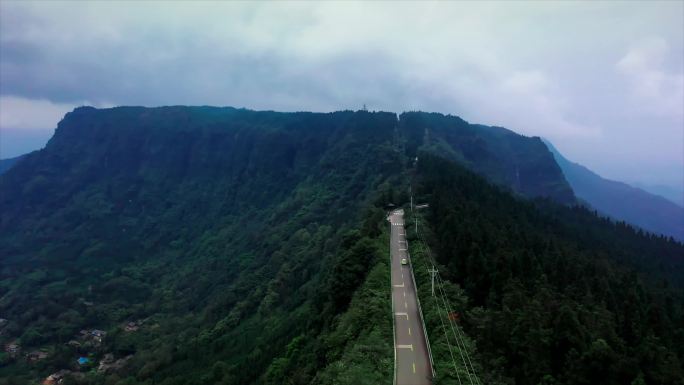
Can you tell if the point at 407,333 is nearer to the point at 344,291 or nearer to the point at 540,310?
the point at 540,310

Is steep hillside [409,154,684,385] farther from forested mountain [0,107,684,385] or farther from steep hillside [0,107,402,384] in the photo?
steep hillside [0,107,402,384]

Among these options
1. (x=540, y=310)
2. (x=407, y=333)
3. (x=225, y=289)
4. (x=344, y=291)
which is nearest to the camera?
(x=540, y=310)

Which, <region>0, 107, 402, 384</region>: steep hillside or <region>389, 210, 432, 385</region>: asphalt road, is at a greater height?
<region>389, 210, 432, 385</region>: asphalt road

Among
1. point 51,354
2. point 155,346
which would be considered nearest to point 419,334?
point 155,346

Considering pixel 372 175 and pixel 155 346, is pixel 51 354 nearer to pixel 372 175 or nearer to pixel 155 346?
pixel 155 346

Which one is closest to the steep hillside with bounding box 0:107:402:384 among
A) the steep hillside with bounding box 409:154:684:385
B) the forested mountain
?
the forested mountain

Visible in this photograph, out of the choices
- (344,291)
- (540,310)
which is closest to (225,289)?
(344,291)

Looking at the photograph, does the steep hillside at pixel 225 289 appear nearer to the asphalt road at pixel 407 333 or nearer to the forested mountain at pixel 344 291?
the forested mountain at pixel 344 291

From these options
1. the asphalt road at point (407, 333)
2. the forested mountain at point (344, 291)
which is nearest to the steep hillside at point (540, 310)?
the forested mountain at point (344, 291)

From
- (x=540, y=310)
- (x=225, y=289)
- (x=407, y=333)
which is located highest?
(x=540, y=310)
